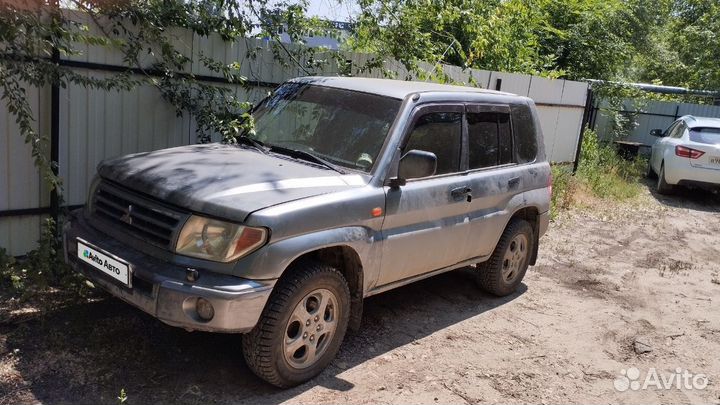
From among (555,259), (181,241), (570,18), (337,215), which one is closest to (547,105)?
(555,259)

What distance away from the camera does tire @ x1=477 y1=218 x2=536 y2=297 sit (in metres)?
5.88

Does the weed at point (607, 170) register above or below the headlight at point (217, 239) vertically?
below

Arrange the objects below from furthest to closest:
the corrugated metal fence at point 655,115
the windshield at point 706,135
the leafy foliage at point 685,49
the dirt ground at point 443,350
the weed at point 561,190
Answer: the leafy foliage at point 685,49 → the corrugated metal fence at point 655,115 → the windshield at point 706,135 → the weed at point 561,190 → the dirt ground at point 443,350

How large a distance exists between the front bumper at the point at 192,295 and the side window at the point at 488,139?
237 centimetres

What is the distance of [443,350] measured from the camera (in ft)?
15.9

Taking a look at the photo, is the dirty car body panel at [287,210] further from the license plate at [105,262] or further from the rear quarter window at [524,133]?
the rear quarter window at [524,133]

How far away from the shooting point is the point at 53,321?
14.7 ft

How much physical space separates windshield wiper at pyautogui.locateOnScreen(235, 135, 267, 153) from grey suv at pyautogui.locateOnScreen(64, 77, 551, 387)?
2 centimetres

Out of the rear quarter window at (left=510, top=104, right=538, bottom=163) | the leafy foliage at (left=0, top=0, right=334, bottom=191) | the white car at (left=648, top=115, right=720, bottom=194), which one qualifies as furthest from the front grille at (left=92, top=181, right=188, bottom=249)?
the white car at (left=648, top=115, right=720, bottom=194)

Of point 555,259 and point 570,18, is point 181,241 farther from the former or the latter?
point 570,18

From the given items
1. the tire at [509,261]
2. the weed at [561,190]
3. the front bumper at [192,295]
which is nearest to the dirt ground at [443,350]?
the tire at [509,261]

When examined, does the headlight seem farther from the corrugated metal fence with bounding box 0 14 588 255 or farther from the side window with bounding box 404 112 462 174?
the corrugated metal fence with bounding box 0 14 588 255

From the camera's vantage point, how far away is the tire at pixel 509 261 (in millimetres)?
5879

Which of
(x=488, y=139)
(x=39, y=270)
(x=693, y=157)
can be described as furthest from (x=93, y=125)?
(x=693, y=157)
